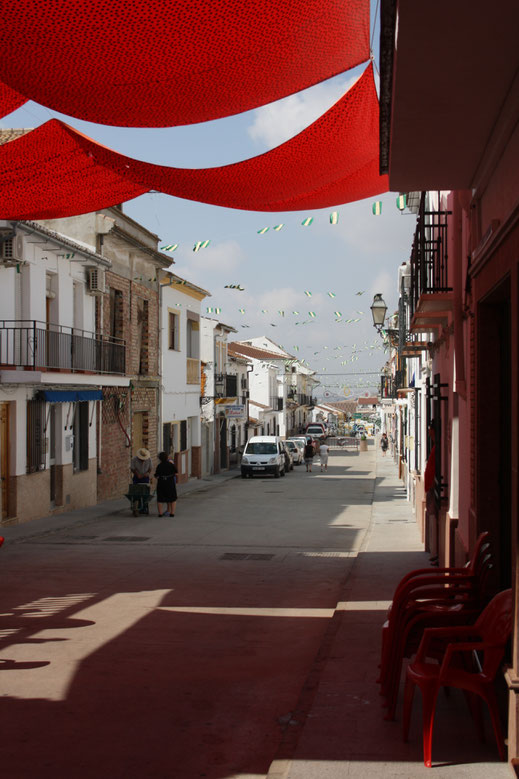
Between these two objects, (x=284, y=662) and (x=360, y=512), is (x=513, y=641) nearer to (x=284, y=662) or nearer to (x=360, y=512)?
(x=284, y=662)

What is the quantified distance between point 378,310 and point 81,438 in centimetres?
779

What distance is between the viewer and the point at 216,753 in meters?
4.75

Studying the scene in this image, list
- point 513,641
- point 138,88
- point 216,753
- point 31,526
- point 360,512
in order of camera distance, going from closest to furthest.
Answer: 1. point 513,641
2. point 216,753
3. point 138,88
4. point 31,526
5. point 360,512

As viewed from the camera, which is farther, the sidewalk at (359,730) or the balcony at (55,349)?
the balcony at (55,349)

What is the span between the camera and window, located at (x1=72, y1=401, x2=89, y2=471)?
65.0 ft

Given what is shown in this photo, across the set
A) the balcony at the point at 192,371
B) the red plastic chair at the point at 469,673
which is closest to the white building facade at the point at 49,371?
the balcony at the point at 192,371

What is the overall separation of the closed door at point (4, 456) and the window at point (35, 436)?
749mm

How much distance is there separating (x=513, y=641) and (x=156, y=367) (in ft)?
75.3

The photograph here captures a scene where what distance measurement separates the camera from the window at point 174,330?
94.5 feet

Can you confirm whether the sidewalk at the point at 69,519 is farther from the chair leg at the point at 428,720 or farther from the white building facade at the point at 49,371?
the chair leg at the point at 428,720

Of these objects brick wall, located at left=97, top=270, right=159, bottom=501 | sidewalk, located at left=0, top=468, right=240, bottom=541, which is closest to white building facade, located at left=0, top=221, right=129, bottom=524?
sidewalk, located at left=0, top=468, right=240, bottom=541

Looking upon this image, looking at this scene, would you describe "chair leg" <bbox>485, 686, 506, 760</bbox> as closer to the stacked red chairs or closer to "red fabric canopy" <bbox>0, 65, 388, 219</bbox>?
the stacked red chairs

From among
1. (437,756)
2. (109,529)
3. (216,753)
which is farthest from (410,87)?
(109,529)

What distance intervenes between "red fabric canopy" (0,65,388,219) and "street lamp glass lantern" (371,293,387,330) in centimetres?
971
